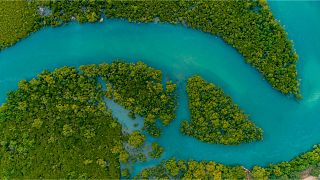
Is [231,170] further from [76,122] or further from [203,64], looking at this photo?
[76,122]

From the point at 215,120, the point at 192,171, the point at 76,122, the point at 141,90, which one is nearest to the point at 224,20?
the point at 215,120

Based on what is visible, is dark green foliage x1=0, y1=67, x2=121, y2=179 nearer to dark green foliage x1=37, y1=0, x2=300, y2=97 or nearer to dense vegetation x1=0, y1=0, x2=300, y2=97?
dense vegetation x1=0, y1=0, x2=300, y2=97

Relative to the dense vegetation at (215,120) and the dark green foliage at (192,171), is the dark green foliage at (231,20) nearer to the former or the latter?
the dense vegetation at (215,120)

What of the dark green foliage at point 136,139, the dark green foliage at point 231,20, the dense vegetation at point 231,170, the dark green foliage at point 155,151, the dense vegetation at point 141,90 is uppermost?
the dark green foliage at point 231,20

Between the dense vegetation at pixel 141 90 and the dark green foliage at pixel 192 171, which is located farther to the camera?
the dense vegetation at pixel 141 90

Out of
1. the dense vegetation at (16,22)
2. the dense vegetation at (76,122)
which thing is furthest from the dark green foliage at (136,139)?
the dense vegetation at (16,22)

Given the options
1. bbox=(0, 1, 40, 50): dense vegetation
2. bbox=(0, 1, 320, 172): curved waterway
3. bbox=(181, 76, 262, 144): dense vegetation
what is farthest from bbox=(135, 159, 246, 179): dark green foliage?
bbox=(0, 1, 40, 50): dense vegetation

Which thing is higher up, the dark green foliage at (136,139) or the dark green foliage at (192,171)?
the dark green foliage at (136,139)
